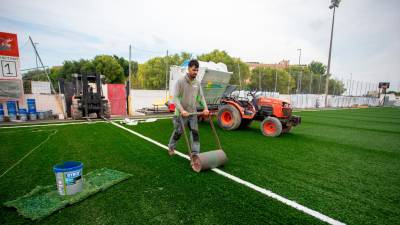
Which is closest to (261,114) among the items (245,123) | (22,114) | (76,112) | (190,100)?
(245,123)

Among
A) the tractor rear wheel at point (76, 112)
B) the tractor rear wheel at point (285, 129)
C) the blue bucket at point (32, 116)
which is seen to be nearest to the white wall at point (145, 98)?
the tractor rear wheel at point (76, 112)

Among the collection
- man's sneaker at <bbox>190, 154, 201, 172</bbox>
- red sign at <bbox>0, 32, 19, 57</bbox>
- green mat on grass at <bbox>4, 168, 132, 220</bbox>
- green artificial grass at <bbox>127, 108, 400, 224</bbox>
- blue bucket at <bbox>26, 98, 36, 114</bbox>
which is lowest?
green artificial grass at <bbox>127, 108, 400, 224</bbox>

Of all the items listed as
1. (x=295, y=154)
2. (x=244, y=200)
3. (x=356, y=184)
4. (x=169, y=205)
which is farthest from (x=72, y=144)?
(x=356, y=184)

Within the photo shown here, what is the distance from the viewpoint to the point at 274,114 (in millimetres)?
6926

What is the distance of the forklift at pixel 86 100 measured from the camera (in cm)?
957

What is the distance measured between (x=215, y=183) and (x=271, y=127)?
4.34m

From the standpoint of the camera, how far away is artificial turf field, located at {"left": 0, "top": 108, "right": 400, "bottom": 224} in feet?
7.63

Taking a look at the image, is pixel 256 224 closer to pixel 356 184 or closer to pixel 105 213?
pixel 105 213

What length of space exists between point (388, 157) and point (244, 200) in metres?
4.68

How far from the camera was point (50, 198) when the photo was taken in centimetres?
256

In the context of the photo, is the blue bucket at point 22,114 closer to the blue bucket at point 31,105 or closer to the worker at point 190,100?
the blue bucket at point 31,105

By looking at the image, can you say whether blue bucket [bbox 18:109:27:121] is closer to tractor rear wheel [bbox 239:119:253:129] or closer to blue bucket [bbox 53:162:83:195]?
blue bucket [bbox 53:162:83:195]

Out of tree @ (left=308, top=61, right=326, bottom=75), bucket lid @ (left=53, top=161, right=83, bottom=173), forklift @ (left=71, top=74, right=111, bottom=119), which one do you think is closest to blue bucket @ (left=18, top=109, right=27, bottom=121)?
forklift @ (left=71, top=74, right=111, bottom=119)

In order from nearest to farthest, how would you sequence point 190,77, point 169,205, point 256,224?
point 256,224, point 169,205, point 190,77
